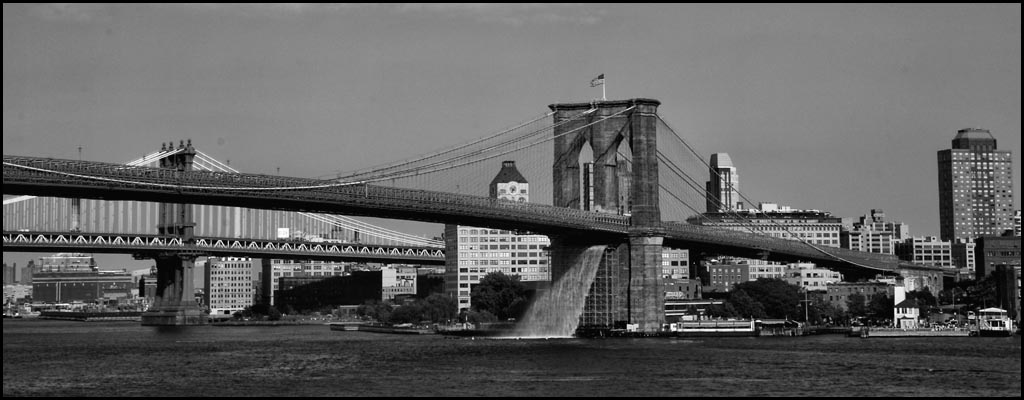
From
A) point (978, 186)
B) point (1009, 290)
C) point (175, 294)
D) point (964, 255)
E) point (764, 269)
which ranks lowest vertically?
point (1009, 290)

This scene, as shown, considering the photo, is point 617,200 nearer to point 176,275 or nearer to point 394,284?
point 176,275

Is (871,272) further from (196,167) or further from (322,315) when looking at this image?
(322,315)

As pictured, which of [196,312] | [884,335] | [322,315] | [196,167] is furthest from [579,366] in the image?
[322,315]

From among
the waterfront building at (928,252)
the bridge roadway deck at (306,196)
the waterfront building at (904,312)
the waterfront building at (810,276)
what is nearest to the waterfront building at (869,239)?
the waterfront building at (928,252)

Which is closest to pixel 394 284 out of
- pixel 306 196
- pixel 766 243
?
pixel 766 243

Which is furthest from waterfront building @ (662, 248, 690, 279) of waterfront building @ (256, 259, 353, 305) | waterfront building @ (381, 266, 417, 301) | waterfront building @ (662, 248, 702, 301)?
waterfront building @ (256, 259, 353, 305)
